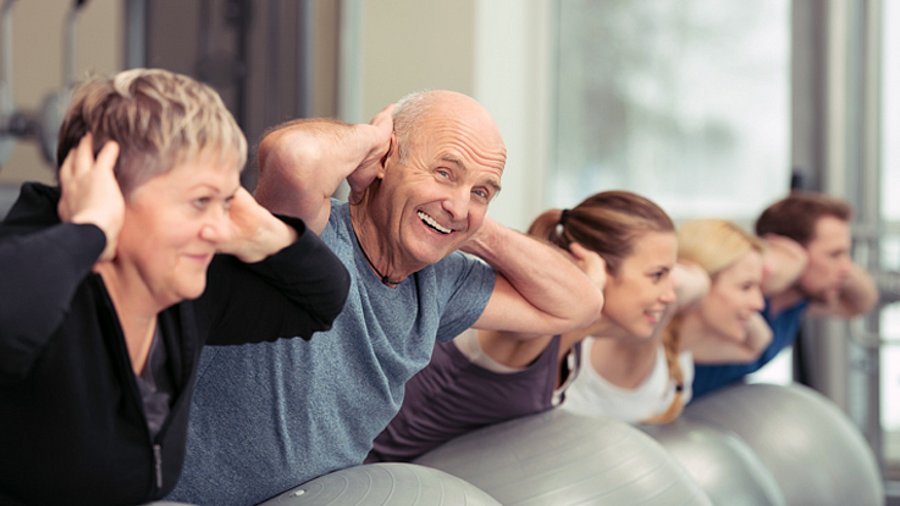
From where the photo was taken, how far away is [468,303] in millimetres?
1728

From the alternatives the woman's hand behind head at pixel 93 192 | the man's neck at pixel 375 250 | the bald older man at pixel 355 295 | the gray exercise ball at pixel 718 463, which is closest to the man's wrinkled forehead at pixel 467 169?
the bald older man at pixel 355 295

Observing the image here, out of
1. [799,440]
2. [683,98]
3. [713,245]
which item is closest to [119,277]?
[713,245]

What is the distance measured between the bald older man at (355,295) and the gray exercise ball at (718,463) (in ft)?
2.88

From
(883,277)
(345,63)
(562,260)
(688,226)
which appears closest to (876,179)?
(883,277)

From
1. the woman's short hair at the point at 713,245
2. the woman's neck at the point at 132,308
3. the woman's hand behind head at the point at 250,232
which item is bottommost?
the woman's short hair at the point at 713,245

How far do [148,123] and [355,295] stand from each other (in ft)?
1.66

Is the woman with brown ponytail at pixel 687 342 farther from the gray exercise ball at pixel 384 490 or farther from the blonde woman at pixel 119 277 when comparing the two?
the blonde woman at pixel 119 277

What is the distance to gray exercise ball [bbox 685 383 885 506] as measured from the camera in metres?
2.83

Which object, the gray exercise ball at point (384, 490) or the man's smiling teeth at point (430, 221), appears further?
the man's smiling teeth at point (430, 221)

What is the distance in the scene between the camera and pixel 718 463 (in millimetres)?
2420

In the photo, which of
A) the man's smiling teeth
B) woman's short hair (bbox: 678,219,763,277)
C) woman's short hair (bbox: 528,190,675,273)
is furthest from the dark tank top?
woman's short hair (bbox: 678,219,763,277)

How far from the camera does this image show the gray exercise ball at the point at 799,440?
283cm

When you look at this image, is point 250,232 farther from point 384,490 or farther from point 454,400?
point 454,400

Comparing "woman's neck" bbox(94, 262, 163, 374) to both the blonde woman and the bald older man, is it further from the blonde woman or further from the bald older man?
the bald older man
